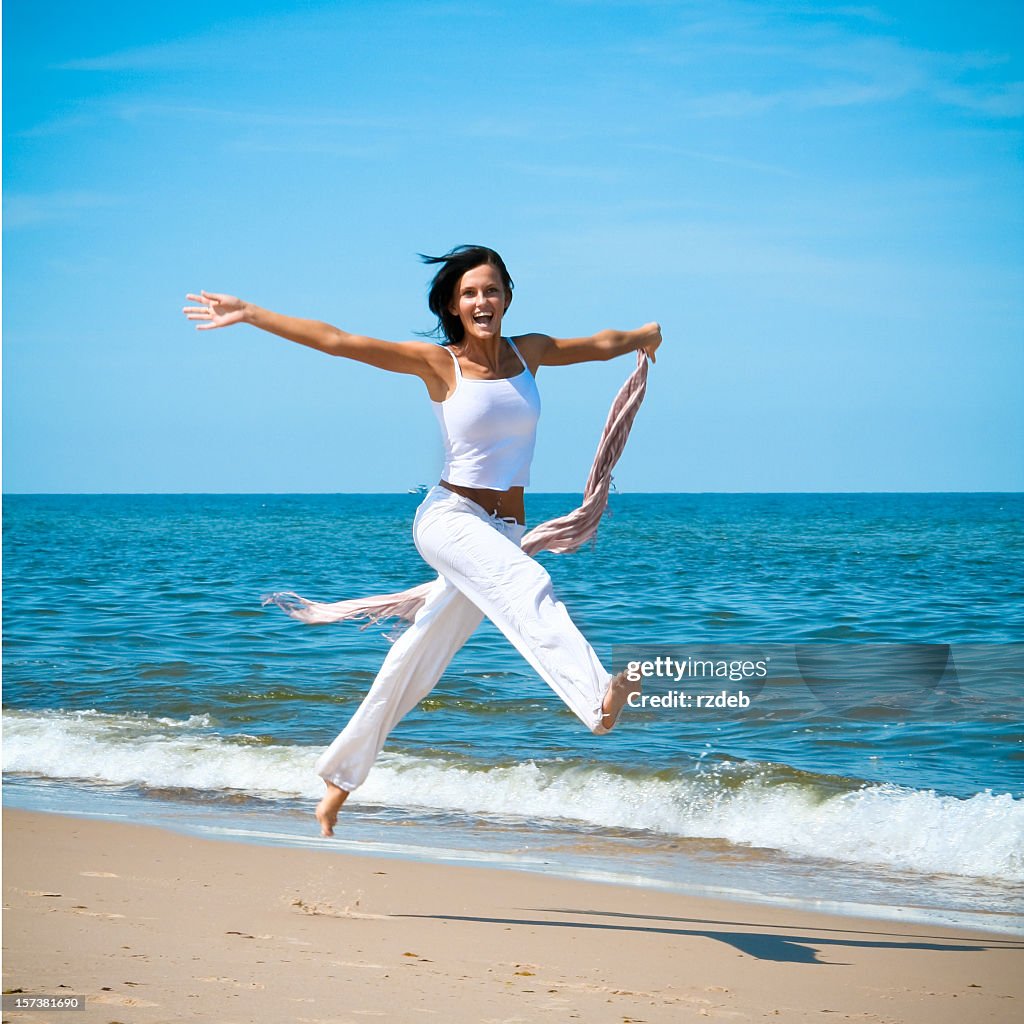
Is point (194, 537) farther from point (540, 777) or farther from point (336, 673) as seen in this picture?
point (540, 777)

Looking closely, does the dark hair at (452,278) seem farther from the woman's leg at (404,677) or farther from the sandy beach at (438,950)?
the sandy beach at (438,950)

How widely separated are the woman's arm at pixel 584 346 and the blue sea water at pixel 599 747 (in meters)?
0.85

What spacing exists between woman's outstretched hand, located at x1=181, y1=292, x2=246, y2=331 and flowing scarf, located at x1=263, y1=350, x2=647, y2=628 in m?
1.53

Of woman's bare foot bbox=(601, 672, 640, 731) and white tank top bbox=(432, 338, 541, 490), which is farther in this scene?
white tank top bbox=(432, 338, 541, 490)

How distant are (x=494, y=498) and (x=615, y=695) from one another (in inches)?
42.5

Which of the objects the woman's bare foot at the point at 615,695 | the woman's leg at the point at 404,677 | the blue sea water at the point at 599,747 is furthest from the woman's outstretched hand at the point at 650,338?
the woman's bare foot at the point at 615,695

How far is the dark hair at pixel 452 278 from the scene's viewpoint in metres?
5.20

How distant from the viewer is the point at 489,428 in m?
5.05

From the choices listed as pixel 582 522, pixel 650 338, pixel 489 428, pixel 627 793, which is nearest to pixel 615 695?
pixel 489 428

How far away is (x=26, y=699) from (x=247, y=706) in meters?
2.53

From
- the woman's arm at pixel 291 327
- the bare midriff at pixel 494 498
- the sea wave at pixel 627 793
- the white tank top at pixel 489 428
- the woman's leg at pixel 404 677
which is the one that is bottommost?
the sea wave at pixel 627 793

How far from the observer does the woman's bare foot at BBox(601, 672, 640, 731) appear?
4.48m

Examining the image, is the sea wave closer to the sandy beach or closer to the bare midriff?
the sandy beach

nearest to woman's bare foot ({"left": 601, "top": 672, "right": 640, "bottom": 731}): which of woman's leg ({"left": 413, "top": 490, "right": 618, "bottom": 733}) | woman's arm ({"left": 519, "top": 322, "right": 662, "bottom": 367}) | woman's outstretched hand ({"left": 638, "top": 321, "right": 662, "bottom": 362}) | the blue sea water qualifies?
woman's leg ({"left": 413, "top": 490, "right": 618, "bottom": 733})
